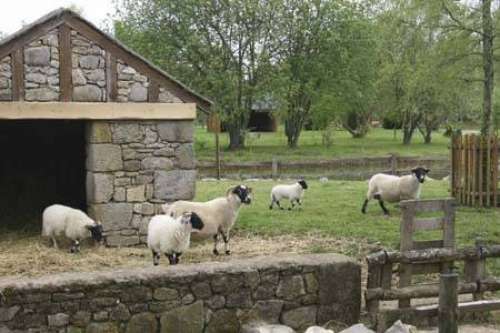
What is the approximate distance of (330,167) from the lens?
29359 mm

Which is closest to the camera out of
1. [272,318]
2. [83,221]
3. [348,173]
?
[272,318]

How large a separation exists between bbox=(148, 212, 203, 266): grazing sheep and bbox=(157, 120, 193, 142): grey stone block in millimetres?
2640

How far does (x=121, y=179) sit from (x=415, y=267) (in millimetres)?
5632

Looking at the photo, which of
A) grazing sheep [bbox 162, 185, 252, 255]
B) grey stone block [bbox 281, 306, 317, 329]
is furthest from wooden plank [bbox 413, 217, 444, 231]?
grazing sheep [bbox 162, 185, 252, 255]

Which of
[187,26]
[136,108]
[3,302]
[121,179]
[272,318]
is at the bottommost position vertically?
[272,318]

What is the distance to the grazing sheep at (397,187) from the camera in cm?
1334

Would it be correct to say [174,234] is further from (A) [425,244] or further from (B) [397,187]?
(B) [397,187]

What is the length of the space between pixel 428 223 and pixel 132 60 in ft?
18.9

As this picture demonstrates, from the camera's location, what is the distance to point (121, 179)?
11.2 meters

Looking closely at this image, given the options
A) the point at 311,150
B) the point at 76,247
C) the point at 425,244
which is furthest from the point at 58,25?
the point at 311,150

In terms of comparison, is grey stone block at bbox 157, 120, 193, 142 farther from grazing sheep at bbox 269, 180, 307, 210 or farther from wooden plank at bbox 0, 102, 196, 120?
grazing sheep at bbox 269, 180, 307, 210

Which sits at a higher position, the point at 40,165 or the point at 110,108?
the point at 110,108

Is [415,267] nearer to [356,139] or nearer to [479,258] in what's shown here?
[479,258]

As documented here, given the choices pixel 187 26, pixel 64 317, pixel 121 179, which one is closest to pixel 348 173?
pixel 187 26
